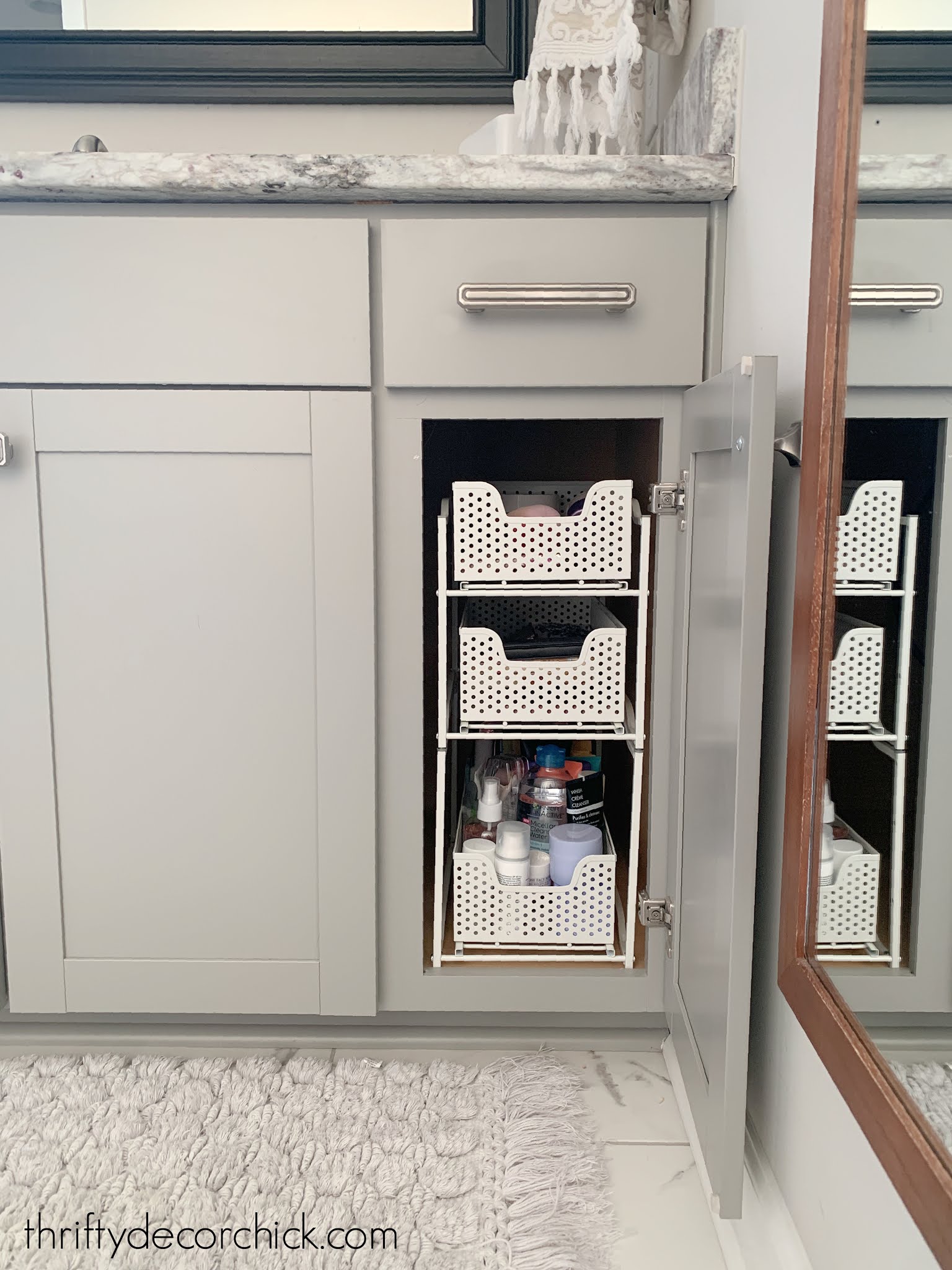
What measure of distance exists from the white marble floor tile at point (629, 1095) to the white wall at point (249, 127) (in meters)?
1.37

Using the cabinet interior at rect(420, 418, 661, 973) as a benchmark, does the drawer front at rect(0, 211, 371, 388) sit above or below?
above

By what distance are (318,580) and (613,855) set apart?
0.51 m

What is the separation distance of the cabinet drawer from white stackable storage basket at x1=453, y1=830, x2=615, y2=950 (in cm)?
61

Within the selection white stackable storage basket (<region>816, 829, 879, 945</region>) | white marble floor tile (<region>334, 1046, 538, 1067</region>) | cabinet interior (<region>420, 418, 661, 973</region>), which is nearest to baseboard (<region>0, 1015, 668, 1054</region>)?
white marble floor tile (<region>334, 1046, 538, 1067</region>)

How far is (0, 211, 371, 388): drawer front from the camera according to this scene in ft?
3.43

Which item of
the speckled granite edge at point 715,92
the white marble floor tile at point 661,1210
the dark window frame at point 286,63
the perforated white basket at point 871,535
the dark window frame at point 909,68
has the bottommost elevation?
the white marble floor tile at point 661,1210

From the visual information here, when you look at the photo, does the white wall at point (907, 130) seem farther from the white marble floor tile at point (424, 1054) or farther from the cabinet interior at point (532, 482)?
the white marble floor tile at point (424, 1054)

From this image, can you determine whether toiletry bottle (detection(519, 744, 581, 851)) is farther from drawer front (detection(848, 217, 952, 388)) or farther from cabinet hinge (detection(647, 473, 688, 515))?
drawer front (detection(848, 217, 952, 388))

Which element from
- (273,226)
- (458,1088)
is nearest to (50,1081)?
(458,1088)

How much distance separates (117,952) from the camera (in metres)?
1.16

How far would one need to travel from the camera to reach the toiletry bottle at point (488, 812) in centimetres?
126

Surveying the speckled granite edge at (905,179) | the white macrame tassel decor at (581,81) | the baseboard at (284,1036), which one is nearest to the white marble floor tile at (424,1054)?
the baseboard at (284,1036)

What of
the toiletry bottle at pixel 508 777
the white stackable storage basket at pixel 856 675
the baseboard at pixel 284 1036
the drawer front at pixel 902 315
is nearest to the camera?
the drawer front at pixel 902 315

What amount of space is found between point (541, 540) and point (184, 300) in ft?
1.66
